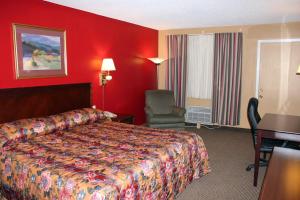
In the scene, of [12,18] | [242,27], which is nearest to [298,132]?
[242,27]

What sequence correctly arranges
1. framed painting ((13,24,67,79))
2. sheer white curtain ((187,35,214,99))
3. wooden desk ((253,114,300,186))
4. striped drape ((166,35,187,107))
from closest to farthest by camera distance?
wooden desk ((253,114,300,186)), framed painting ((13,24,67,79)), sheer white curtain ((187,35,214,99)), striped drape ((166,35,187,107))

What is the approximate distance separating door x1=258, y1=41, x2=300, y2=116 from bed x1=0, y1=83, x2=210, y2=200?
9.33ft

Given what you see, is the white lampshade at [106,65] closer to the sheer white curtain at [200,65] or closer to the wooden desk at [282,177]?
the sheer white curtain at [200,65]

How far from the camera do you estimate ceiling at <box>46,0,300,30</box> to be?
358cm

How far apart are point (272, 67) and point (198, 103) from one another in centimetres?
181

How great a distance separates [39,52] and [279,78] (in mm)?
4593

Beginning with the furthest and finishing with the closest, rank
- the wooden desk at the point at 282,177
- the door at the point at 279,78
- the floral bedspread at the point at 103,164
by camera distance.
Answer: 1. the door at the point at 279,78
2. the floral bedspread at the point at 103,164
3. the wooden desk at the point at 282,177

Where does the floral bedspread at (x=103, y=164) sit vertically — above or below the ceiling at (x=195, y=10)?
below

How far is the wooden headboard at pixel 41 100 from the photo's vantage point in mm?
3109

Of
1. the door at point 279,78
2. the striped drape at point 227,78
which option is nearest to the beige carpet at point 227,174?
the striped drape at point 227,78

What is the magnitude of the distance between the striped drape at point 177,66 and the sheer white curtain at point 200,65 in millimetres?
120

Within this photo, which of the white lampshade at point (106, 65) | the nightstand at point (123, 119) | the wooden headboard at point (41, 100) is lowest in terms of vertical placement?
the nightstand at point (123, 119)

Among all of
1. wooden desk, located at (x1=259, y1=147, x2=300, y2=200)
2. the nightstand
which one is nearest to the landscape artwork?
the nightstand

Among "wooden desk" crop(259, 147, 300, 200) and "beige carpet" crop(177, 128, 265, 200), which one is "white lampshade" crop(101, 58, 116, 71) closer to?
"beige carpet" crop(177, 128, 265, 200)
